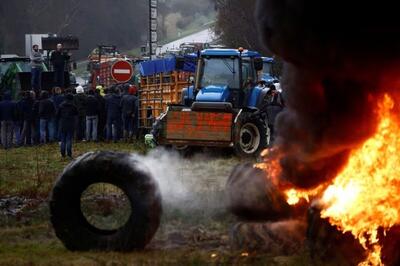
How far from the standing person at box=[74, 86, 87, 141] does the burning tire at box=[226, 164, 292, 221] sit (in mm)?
15289

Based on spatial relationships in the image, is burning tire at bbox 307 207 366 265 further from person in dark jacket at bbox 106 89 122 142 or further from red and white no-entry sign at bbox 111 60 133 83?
red and white no-entry sign at bbox 111 60 133 83

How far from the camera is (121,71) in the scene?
2844cm

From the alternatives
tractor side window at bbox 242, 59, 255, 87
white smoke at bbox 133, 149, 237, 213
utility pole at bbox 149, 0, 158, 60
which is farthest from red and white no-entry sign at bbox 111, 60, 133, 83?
white smoke at bbox 133, 149, 237, 213

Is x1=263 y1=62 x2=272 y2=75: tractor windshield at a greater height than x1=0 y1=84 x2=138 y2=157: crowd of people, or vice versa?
x1=263 y1=62 x2=272 y2=75: tractor windshield

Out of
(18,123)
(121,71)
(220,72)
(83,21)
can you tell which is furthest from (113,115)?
(83,21)

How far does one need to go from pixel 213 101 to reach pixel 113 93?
19.6ft

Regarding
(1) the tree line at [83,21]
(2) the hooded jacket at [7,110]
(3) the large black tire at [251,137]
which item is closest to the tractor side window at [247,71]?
(3) the large black tire at [251,137]

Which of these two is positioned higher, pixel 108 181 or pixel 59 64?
pixel 59 64

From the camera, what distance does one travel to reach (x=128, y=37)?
82.2m

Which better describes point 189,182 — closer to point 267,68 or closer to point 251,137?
point 251,137

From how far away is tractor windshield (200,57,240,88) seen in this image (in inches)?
881

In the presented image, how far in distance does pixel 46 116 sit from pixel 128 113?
102 inches

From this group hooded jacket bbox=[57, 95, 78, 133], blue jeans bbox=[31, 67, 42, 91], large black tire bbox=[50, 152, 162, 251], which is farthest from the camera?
blue jeans bbox=[31, 67, 42, 91]

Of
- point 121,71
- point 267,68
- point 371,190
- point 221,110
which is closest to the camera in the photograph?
point 371,190
